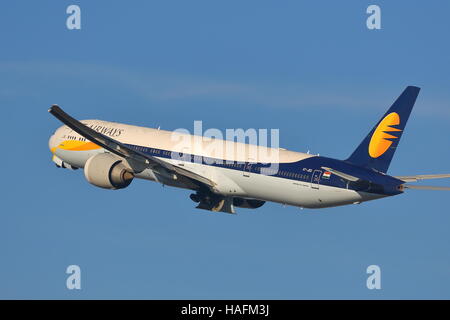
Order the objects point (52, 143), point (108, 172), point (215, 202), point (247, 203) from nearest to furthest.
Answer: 1. point (108, 172)
2. point (215, 202)
3. point (247, 203)
4. point (52, 143)

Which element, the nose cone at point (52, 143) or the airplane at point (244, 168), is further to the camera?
the nose cone at point (52, 143)

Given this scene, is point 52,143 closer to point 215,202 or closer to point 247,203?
point 215,202

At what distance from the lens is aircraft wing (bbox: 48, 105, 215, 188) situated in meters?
79.2

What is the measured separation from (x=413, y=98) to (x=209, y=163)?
14.7 meters

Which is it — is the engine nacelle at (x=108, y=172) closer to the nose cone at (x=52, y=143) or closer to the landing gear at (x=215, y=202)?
the landing gear at (x=215, y=202)

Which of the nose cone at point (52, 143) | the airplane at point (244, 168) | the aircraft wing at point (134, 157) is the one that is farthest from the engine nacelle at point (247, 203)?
the nose cone at point (52, 143)

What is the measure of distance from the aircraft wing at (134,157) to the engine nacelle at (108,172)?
2.92 feet

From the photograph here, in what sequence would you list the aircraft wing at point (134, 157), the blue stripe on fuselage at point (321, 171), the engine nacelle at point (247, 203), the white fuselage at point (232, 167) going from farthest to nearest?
1. the engine nacelle at point (247, 203)
2. the aircraft wing at point (134, 157)
3. the white fuselage at point (232, 167)
4. the blue stripe on fuselage at point (321, 171)

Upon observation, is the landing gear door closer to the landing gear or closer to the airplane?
the airplane

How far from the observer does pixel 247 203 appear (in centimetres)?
8556

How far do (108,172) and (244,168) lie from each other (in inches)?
376

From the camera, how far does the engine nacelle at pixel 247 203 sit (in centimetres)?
8545

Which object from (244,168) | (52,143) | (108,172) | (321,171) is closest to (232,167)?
(244,168)

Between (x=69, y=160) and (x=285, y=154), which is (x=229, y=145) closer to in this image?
(x=285, y=154)
